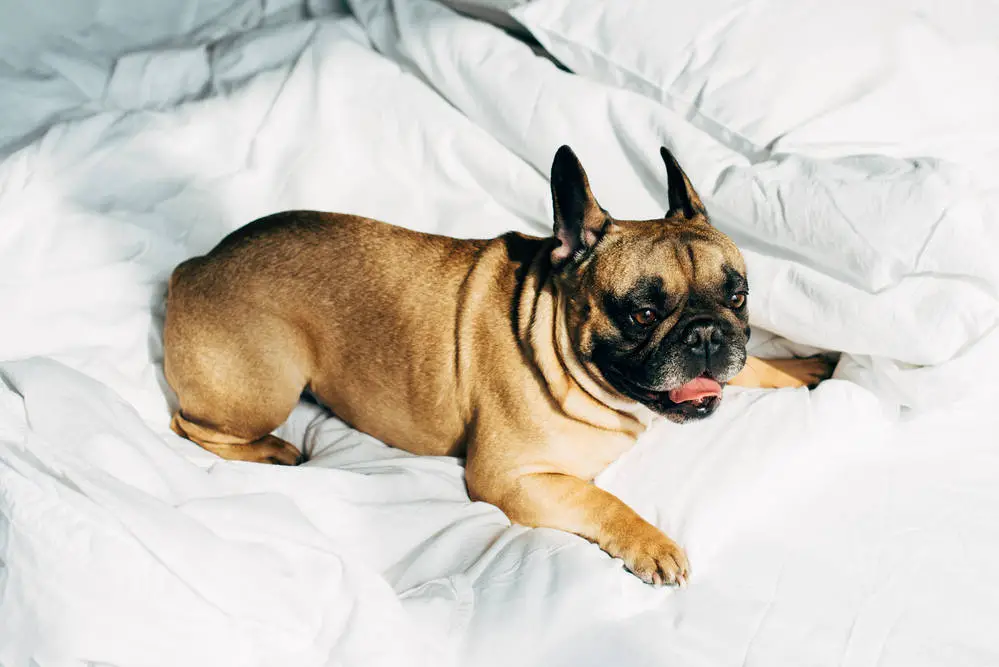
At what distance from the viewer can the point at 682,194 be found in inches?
71.6

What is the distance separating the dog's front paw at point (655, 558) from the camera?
1.52 metres

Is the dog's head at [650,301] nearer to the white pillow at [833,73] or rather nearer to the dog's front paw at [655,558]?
the dog's front paw at [655,558]

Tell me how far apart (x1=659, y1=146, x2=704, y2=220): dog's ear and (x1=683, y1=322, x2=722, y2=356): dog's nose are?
332mm

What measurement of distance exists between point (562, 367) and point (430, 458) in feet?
1.13

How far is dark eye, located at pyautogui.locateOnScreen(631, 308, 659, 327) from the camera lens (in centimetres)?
161

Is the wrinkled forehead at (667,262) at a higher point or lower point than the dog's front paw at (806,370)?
higher

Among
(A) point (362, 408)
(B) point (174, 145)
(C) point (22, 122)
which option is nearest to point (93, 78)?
(C) point (22, 122)

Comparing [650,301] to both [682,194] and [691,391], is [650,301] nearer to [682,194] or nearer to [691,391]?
[691,391]

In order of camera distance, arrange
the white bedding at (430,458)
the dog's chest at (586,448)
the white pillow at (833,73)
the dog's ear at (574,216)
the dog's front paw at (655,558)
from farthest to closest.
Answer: the white pillow at (833,73), the dog's chest at (586,448), the dog's ear at (574,216), the dog's front paw at (655,558), the white bedding at (430,458)

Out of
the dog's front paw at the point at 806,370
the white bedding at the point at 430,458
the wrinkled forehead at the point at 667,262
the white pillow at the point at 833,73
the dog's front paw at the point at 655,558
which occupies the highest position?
the white pillow at the point at 833,73

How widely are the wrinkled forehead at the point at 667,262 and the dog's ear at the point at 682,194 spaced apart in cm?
16

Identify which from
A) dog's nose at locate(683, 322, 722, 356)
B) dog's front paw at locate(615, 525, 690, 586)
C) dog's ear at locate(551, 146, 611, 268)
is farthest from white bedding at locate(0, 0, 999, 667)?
dog's ear at locate(551, 146, 611, 268)

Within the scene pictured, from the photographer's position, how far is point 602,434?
70.6 inches

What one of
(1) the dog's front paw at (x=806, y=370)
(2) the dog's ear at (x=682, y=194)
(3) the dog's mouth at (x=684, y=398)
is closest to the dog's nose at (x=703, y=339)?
(3) the dog's mouth at (x=684, y=398)
